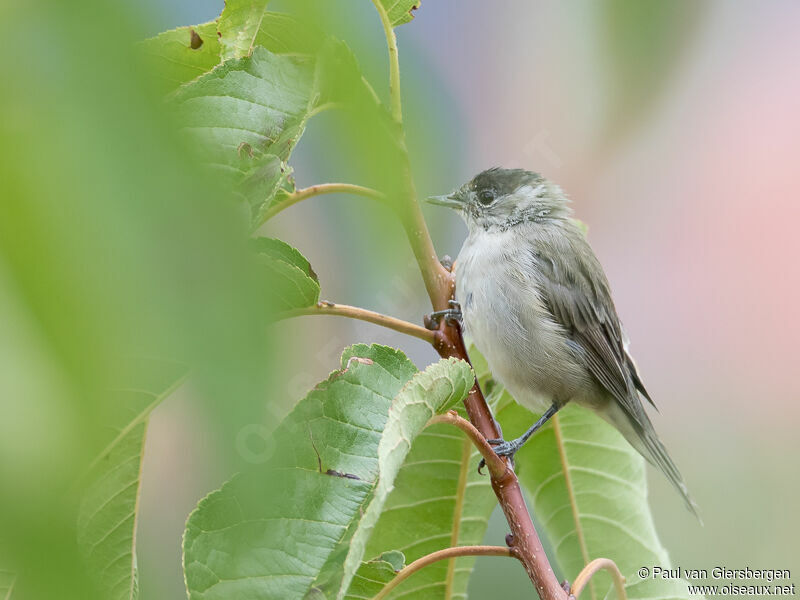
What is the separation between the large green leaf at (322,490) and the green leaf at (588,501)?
2.54 feet

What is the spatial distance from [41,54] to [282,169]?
77cm

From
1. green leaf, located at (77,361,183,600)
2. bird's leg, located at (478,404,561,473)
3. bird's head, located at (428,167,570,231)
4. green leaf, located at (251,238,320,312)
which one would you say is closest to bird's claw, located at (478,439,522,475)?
bird's leg, located at (478,404,561,473)

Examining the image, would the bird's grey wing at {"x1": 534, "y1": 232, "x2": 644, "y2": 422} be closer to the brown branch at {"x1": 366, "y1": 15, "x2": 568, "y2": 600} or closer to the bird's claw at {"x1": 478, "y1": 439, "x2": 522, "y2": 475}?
the bird's claw at {"x1": 478, "y1": 439, "x2": 522, "y2": 475}

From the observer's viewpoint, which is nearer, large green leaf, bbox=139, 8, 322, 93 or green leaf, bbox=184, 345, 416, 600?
green leaf, bbox=184, 345, 416, 600

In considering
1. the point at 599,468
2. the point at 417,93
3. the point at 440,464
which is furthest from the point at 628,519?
the point at 417,93

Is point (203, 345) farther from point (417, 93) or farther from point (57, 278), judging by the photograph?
point (417, 93)

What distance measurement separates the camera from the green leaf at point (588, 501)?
1889 mm

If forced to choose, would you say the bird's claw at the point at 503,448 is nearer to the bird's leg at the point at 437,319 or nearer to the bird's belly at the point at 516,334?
the bird's leg at the point at 437,319

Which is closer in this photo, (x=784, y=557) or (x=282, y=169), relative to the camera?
(x=282, y=169)

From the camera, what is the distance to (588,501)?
1.90 m

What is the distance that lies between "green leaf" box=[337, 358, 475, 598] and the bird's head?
5.64 ft

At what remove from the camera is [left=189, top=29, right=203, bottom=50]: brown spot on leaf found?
1268mm

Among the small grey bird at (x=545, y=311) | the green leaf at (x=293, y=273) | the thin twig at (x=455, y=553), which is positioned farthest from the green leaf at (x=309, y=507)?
the small grey bird at (x=545, y=311)

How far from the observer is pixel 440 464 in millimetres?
1715
